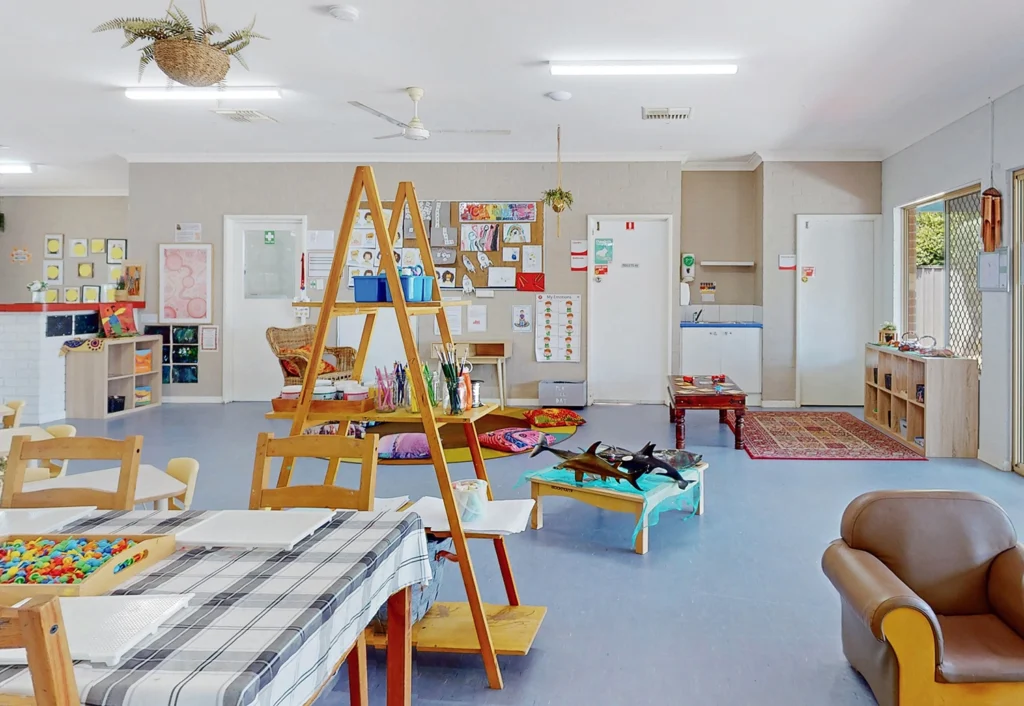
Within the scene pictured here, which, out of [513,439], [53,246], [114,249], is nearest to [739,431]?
[513,439]

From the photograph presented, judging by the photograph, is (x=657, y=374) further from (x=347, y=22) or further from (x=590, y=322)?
(x=347, y=22)

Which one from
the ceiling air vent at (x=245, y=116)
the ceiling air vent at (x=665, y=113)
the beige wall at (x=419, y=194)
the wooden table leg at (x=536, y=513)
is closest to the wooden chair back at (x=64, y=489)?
the wooden table leg at (x=536, y=513)

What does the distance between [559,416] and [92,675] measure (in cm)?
646

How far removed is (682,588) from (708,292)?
254 inches

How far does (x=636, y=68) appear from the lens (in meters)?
5.45

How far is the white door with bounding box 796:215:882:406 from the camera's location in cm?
859

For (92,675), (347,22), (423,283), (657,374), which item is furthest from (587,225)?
(92,675)

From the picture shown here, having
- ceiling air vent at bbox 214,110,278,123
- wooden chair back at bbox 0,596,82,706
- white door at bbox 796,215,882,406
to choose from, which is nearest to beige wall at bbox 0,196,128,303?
ceiling air vent at bbox 214,110,278,123

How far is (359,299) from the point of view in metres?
2.76

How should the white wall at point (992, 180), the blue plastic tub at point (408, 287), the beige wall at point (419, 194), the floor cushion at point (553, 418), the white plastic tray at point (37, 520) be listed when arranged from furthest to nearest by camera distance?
1. the beige wall at point (419, 194)
2. the floor cushion at point (553, 418)
3. the white wall at point (992, 180)
4. the blue plastic tub at point (408, 287)
5. the white plastic tray at point (37, 520)

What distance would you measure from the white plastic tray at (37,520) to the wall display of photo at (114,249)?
10.9m

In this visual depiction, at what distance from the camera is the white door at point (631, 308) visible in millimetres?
8742

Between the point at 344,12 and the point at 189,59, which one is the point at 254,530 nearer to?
the point at 189,59

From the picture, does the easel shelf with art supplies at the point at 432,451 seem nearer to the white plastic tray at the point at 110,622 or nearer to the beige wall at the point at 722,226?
the white plastic tray at the point at 110,622
